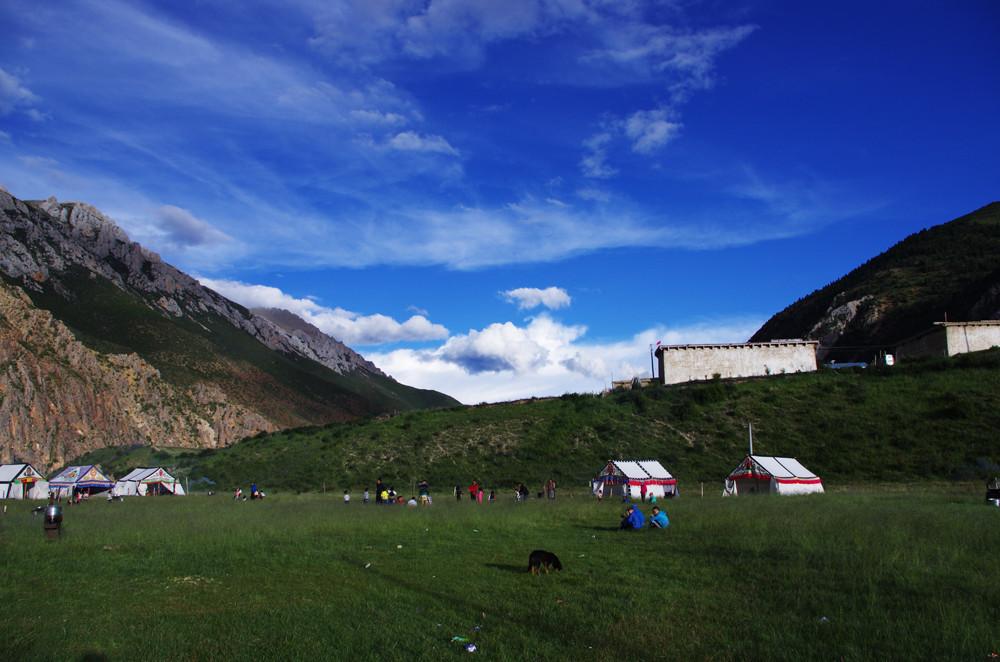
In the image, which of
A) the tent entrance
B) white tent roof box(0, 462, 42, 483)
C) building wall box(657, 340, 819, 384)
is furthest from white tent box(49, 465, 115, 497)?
building wall box(657, 340, 819, 384)

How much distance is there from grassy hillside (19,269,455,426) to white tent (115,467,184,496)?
45.0 metres

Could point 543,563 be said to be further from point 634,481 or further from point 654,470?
point 654,470

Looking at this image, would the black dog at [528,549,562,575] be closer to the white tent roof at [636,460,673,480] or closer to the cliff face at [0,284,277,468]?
the white tent roof at [636,460,673,480]

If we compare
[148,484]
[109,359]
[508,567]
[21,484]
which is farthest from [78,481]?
[109,359]

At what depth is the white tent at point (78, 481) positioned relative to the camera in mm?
46625

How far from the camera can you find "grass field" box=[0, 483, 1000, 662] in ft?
23.2

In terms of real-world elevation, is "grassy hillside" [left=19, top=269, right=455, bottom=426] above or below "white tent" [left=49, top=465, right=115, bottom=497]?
above

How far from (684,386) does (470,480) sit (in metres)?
25.5

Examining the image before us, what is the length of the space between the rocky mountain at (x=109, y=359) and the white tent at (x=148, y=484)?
41855mm

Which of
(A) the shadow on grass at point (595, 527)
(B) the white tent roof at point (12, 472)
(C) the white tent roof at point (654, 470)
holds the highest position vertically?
(B) the white tent roof at point (12, 472)

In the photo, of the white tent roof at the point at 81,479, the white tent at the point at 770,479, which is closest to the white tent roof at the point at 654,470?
the white tent at the point at 770,479

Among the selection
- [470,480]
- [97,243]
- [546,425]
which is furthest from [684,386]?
[97,243]

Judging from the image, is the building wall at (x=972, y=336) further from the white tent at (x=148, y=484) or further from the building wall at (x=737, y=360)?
the white tent at (x=148, y=484)

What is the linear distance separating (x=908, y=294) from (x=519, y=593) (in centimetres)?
9535
